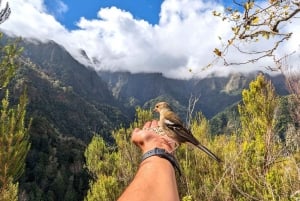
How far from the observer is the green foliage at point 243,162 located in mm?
5695

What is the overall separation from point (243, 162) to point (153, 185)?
25.4 ft

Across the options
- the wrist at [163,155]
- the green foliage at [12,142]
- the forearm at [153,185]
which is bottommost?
the forearm at [153,185]

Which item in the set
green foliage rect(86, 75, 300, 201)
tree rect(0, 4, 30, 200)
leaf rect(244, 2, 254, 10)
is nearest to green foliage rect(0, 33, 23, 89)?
tree rect(0, 4, 30, 200)

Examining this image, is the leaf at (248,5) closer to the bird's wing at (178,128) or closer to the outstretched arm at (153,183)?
the bird's wing at (178,128)

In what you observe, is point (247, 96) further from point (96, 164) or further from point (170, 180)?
point (96, 164)

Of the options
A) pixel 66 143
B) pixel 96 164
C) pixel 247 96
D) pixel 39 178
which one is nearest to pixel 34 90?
pixel 66 143

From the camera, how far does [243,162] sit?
9180 millimetres

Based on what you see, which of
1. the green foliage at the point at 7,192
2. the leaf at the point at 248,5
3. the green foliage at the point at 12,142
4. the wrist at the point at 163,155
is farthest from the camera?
the green foliage at the point at 7,192

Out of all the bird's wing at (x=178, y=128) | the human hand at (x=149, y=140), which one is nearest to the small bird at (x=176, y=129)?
the bird's wing at (x=178, y=128)

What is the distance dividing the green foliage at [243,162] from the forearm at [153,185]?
1.71 metres

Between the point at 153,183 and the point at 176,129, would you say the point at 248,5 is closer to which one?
the point at 176,129

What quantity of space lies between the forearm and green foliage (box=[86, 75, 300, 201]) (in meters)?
1.71

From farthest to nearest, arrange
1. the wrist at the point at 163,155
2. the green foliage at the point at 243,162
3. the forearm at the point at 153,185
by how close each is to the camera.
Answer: the green foliage at the point at 243,162
the wrist at the point at 163,155
the forearm at the point at 153,185

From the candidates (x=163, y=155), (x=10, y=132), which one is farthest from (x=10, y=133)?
(x=163, y=155)
